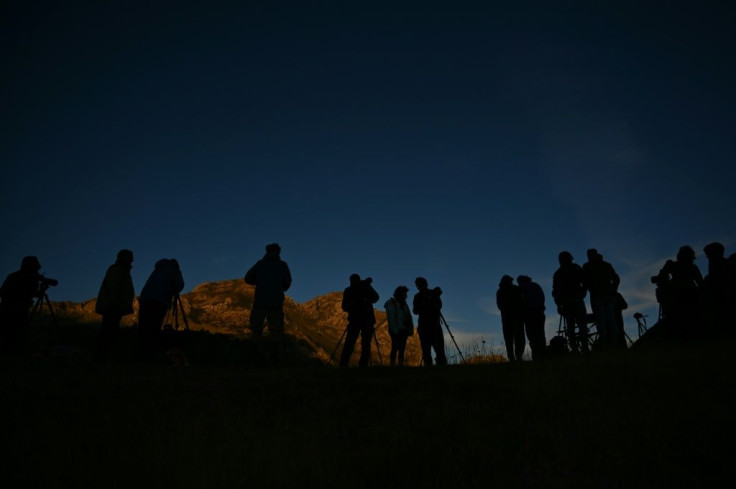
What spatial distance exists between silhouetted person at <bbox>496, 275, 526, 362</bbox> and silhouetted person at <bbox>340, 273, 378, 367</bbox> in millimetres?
3241

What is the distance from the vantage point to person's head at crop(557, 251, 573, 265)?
1130 centimetres

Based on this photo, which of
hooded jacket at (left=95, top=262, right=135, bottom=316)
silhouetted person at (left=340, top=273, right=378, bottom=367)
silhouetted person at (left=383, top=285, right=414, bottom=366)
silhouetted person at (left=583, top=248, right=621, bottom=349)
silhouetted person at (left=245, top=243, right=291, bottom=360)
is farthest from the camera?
silhouetted person at (left=383, top=285, right=414, bottom=366)

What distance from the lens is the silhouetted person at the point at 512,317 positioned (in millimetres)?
11820

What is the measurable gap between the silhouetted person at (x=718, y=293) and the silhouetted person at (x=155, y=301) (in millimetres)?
11573

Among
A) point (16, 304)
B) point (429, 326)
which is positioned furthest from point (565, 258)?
point (16, 304)

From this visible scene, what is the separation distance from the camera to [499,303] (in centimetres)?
1196

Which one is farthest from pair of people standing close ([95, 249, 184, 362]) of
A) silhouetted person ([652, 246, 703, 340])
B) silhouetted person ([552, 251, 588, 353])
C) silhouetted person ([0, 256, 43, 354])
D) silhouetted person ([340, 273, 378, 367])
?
silhouetted person ([652, 246, 703, 340])

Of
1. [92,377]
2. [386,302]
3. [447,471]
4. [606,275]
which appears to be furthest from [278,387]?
[606,275]

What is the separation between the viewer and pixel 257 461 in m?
4.27

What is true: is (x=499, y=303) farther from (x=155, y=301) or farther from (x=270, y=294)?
(x=155, y=301)

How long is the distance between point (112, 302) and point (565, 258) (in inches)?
411

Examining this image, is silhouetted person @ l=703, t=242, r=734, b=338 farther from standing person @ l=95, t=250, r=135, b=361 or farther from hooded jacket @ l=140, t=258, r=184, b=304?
standing person @ l=95, t=250, r=135, b=361

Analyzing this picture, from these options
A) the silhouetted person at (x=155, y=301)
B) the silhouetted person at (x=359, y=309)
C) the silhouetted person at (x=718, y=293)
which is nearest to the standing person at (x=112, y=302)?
the silhouetted person at (x=155, y=301)

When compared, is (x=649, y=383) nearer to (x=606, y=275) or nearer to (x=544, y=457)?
(x=544, y=457)
